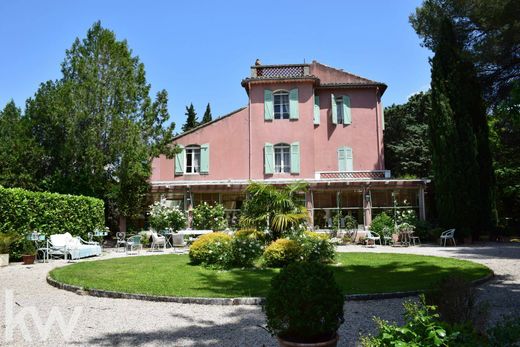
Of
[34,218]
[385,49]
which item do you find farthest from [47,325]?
[385,49]

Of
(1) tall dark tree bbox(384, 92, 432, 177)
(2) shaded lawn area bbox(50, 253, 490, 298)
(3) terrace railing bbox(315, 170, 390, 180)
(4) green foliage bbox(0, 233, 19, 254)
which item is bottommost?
(2) shaded lawn area bbox(50, 253, 490, 298)

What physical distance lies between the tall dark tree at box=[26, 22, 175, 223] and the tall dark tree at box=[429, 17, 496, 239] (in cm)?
1354

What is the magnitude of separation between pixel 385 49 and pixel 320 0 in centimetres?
361

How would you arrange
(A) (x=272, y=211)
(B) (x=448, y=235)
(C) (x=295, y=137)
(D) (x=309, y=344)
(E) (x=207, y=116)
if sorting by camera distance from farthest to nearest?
1. (E) (x=207, y=116)
2. (C) (x=295, y=137)
3. (B) (x=448, y=235)
4. (A) (x=272, y=211)
5. (D) (x=309, y=344)

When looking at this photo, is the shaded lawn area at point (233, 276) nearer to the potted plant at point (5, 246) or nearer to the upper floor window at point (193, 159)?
the potted plant at point (5, 246)

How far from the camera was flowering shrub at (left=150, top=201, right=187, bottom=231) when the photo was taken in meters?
21.0

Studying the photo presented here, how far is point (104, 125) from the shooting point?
2031 centimetres

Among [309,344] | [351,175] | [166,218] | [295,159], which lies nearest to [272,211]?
[309,344]

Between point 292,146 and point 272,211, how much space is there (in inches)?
484

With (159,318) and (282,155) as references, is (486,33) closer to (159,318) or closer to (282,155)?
(282,155)

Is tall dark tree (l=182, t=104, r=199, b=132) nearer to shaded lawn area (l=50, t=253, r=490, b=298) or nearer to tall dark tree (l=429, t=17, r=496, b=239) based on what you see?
tall dark tree (l=429, t=17, r=496, b=239)

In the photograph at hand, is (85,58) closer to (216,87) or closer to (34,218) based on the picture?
(216,87)

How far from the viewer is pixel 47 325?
574cm

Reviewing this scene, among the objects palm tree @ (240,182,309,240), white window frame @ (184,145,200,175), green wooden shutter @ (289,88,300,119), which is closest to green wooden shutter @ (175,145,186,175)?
white window frame @ (184,145,200,175)
